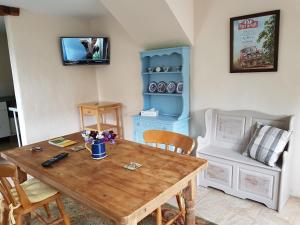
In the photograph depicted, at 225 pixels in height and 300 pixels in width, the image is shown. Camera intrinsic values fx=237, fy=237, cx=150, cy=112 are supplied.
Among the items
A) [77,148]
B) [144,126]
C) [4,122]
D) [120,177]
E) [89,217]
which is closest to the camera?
[120,177]

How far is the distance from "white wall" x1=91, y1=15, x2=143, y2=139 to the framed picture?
1508mm

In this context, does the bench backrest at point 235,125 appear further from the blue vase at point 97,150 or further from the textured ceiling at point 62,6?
the textured ceiling at point 62,6

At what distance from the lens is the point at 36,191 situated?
1.80m

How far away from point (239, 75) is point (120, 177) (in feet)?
6.26

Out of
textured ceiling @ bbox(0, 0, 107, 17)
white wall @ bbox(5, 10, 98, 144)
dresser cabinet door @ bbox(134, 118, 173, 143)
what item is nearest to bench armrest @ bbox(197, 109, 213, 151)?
dresser cabinet door @ bbox(134, 118, 173, 143)

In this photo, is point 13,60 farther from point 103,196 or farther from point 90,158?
point 103,196

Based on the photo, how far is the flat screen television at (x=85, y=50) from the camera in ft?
12.4

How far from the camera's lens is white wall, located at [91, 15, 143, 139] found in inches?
148

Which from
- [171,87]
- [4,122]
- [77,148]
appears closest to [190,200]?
[77,148]

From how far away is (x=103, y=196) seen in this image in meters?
1.22

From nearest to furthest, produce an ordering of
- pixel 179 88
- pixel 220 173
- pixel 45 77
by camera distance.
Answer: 1. pixel 220 173
2. pixel 179 88
3. pixel 45 77

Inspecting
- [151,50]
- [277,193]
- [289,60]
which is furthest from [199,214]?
[151,50]

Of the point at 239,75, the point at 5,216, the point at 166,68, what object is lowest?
the point at 5,216

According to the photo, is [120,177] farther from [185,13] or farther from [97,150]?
[185,13]
